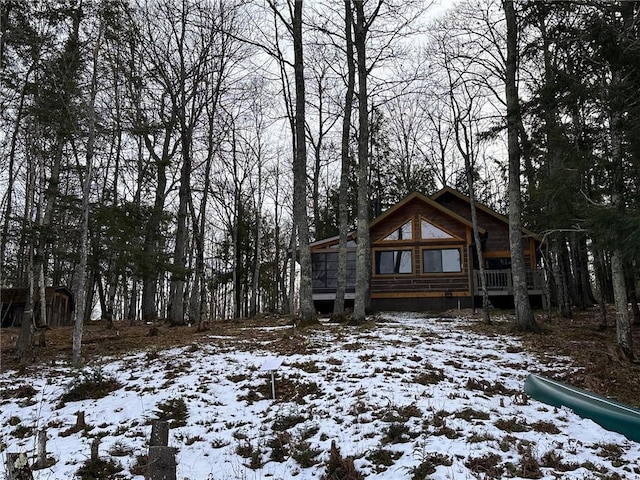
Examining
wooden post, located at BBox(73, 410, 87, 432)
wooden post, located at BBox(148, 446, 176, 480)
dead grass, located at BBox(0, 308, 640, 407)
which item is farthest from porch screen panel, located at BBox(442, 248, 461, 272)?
wooden post, located at BBox(148, 446, 176, 480)

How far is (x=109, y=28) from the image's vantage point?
9.90 meters

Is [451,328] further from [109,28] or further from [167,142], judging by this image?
[167,142]

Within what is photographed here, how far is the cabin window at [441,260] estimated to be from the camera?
20.5 m

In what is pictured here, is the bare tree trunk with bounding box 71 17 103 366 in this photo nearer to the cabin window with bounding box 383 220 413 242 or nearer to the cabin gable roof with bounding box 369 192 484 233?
the cabin gable roof with bounding box 369 192 484 233

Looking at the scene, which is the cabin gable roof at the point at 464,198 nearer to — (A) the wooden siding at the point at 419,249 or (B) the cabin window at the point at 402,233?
(A) the wooden siding at the point at 419,249

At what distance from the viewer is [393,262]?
2116 centimetres

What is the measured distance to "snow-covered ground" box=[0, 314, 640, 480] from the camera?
4629 millimetres

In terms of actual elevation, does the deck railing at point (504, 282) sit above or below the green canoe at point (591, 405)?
above

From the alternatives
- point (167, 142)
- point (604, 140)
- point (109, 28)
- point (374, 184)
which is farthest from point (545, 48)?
point (374, 184)

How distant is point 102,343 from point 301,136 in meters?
7.80

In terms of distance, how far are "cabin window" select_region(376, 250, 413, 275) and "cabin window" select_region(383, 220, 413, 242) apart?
24.2 inches

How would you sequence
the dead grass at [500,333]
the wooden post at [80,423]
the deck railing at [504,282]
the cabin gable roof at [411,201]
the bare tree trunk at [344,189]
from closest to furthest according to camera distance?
the wooden post at [80,423]
the dead grass at [500,333]
the bare tree trunk at [344,189]
the deck railing at [504,282]
the cabin gable roof at [411,201]

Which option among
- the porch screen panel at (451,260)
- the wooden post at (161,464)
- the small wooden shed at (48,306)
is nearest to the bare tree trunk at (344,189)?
the porch screen panel at (451,260)

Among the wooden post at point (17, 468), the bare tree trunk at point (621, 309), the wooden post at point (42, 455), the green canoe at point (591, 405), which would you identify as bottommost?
the wooden post at point (42, 455)
